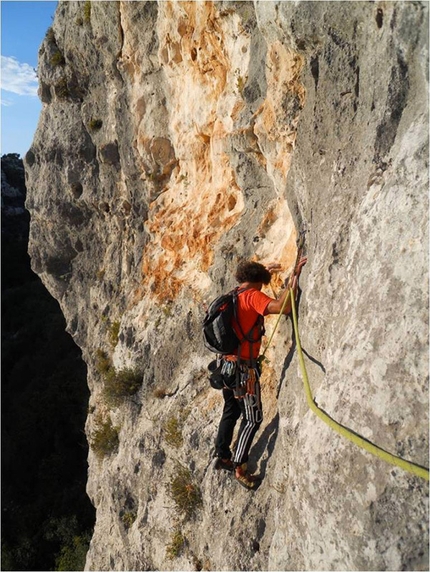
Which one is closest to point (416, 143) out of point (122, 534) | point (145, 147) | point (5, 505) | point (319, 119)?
point (319, 119)

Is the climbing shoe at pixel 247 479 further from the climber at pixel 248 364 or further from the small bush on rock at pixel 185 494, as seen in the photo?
the small bush on rock at pixel 185 494

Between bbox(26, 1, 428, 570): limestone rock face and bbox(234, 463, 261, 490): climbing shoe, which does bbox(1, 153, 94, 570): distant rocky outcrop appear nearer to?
bbox(26, 1, 428, 570): limestone rock face

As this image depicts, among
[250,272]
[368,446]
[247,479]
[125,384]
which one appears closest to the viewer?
[368,446]

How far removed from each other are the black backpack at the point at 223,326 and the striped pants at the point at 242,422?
17.0 inches

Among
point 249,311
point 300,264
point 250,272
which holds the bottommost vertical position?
point 249,311

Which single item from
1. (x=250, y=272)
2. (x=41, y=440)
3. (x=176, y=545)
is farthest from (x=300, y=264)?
(x=41, y=440)

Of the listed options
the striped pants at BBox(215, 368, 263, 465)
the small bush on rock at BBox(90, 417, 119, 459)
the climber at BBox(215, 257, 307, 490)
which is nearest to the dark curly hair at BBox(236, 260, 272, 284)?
the climber at BBox(215, 257, 307, 490)

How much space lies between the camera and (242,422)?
4824 mm

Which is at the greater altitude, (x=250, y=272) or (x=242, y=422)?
(x=250, y=272)

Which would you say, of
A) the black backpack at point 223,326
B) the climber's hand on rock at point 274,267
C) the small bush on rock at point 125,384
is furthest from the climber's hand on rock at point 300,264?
the small bush on rock at point 125,384

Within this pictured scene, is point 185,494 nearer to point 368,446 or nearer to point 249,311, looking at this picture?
point 249,311

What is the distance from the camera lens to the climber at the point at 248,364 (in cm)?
448

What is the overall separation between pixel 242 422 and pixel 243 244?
218 cm

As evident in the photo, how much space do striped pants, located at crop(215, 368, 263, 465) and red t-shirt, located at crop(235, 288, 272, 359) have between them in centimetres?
32
